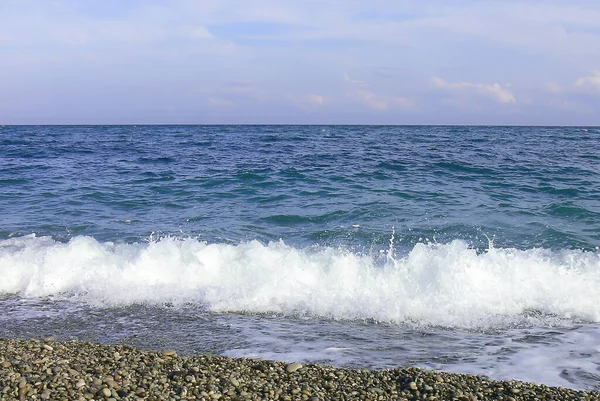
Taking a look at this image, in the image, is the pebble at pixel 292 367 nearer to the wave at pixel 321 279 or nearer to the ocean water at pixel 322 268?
the ocean water at pixel 322 268

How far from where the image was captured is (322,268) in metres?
8.63

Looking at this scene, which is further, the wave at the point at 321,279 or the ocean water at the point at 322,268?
the wave at the point at 321,279

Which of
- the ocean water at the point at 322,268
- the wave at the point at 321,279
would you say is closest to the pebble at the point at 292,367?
the ocean water at the point at 322,268

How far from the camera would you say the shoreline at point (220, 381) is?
4238 millimetres

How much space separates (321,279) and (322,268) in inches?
13.9

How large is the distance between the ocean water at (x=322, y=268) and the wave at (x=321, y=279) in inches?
1.2

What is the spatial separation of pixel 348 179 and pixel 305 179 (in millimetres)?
1308

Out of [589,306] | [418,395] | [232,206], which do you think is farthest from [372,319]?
[232,206]

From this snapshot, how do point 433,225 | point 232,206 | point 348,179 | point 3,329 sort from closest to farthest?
point 3,329
point 433,225
point 232,206
point 348,179

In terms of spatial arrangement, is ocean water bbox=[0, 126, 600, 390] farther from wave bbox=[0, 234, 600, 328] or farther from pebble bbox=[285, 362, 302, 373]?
pebble bbox=[285, 362, 302, 373]

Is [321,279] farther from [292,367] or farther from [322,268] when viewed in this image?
[292,367]

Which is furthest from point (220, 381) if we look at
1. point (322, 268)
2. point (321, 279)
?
point (322, 268)

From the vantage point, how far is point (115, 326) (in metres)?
6.47

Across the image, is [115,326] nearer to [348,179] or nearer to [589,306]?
[589,306]
